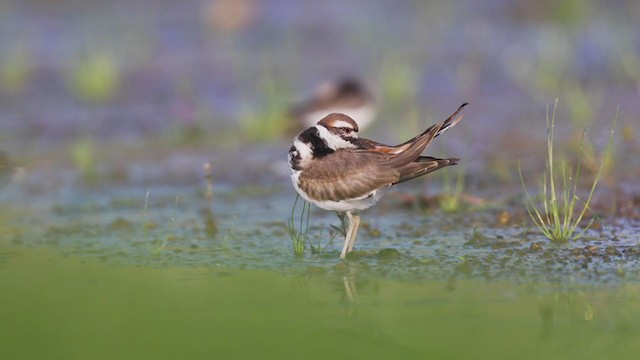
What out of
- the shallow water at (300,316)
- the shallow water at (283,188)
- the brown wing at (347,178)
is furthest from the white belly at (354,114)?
the shallow water at (300,316)

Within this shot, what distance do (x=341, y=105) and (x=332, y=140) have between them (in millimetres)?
4331

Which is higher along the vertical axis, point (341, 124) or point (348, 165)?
point (341, 124)

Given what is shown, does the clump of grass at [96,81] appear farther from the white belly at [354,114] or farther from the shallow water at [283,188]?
the white belly at [354,114]

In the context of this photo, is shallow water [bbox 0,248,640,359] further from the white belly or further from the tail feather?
the white belly

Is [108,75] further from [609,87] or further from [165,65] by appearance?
[609,87]

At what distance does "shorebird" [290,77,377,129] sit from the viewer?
1156cm

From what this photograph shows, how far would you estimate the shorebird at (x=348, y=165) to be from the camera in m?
7.08

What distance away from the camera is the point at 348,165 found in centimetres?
713

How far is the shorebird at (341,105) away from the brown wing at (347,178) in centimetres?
431

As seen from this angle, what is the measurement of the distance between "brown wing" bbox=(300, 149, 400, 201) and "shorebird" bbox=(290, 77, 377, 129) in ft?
14.2

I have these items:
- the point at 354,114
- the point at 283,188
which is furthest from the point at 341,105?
the point at 283,188

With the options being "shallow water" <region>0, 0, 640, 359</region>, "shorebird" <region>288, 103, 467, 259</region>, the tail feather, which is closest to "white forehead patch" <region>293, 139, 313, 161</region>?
"shorebird" <region>288, 103, 467, 259</region>

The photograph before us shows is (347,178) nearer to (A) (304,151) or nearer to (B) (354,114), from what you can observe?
(A) (304,151)

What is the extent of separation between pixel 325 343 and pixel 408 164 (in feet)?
6.11
